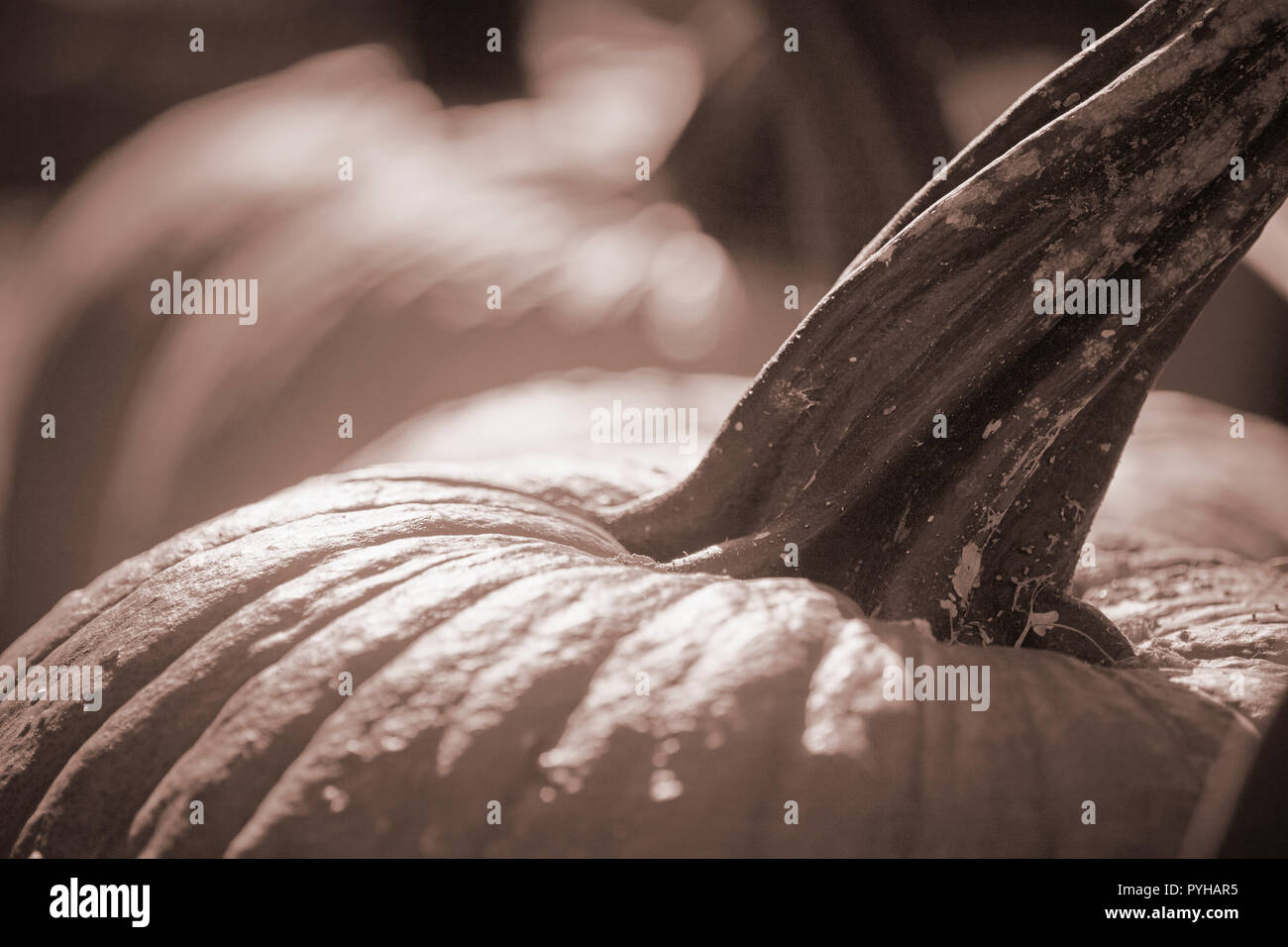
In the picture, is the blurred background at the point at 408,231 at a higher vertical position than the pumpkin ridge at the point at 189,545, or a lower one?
higher

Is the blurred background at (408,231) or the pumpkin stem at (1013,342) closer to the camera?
the pumpkin stem at (1013,342)

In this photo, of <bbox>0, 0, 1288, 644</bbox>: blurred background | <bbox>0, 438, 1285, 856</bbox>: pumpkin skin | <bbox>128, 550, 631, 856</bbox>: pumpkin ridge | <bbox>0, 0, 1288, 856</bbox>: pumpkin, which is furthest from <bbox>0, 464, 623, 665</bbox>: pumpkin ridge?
<bbox>0, 0, 1288, 644</bbox>: blurred background

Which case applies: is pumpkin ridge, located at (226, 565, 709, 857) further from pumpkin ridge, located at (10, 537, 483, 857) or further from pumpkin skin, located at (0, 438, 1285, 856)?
pumpkin ridge, located at (10, 537, 483, 857)

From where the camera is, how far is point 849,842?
660 millimetres

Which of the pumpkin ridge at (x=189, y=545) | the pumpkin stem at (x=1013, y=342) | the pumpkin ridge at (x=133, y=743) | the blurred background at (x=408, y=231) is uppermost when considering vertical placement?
the blurred background at (x=408, y=231)

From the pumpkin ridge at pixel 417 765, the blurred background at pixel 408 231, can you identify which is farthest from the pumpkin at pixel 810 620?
the blurred background at pixel 408 231

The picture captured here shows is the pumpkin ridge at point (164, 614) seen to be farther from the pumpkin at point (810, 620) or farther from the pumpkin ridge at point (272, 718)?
the pumpkin ridge at point (272, 718)

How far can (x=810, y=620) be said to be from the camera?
76 cm

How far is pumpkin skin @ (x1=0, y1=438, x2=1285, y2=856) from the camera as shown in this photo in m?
0.67

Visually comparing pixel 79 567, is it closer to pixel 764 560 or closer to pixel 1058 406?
pixel 764 560

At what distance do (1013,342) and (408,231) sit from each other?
1.65 m

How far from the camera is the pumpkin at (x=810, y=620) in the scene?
68cm

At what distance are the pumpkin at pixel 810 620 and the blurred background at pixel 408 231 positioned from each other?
1.01m
